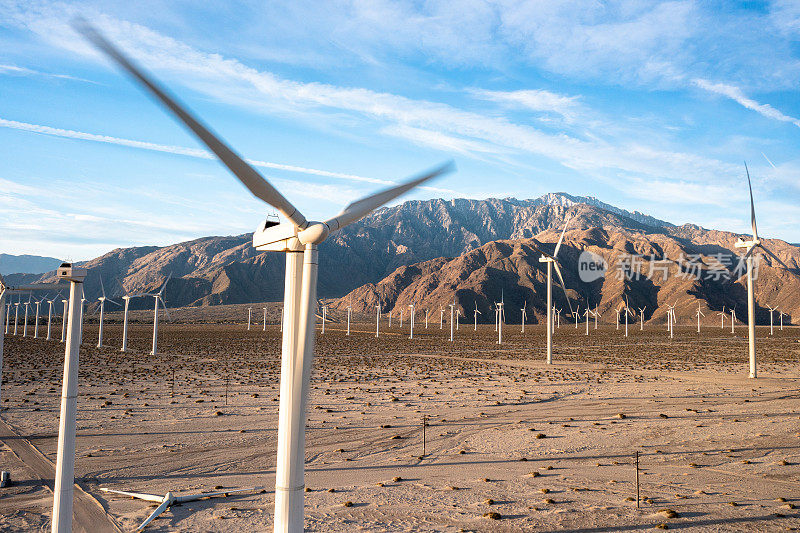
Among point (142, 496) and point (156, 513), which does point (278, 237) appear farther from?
point (142, 496)

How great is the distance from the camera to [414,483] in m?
18.8

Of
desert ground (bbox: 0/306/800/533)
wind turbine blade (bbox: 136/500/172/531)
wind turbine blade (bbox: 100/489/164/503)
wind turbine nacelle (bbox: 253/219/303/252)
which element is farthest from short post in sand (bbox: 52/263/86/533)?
wind turbine nacelle (bbox: 253/219/303/252)

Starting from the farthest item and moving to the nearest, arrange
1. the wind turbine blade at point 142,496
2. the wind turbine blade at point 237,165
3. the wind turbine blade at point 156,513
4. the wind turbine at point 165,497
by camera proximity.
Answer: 1. the wind turbine blade at point 142,496
2. the wind turbine at point 165,497
3. the wind turbine blade at point 156,513
4. the wind turbine blade at point 237,165

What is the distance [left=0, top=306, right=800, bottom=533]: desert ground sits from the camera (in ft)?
51.9

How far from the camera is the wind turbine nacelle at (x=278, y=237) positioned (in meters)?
11.1

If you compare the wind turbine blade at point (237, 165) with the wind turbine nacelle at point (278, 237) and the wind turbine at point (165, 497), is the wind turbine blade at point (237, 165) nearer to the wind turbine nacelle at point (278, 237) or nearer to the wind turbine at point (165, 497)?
the wind turbine nacelle at point (278, 237)

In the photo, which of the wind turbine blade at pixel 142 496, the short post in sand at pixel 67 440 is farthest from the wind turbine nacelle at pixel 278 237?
the wind turbine blade at pixel 142 496

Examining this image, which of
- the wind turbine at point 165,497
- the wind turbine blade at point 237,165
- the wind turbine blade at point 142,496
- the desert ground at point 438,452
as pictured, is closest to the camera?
the wind turbine blade at point 237,165

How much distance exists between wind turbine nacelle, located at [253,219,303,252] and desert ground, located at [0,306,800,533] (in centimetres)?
781

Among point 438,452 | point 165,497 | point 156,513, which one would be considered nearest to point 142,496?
point 165,497

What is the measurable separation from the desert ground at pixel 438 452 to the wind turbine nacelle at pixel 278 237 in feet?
25.6

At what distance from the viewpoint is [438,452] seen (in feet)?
74.9

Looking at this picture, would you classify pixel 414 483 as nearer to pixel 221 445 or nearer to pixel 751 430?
pixel 221 445

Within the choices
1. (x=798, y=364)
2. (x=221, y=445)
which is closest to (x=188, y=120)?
(x=221, y=445)
